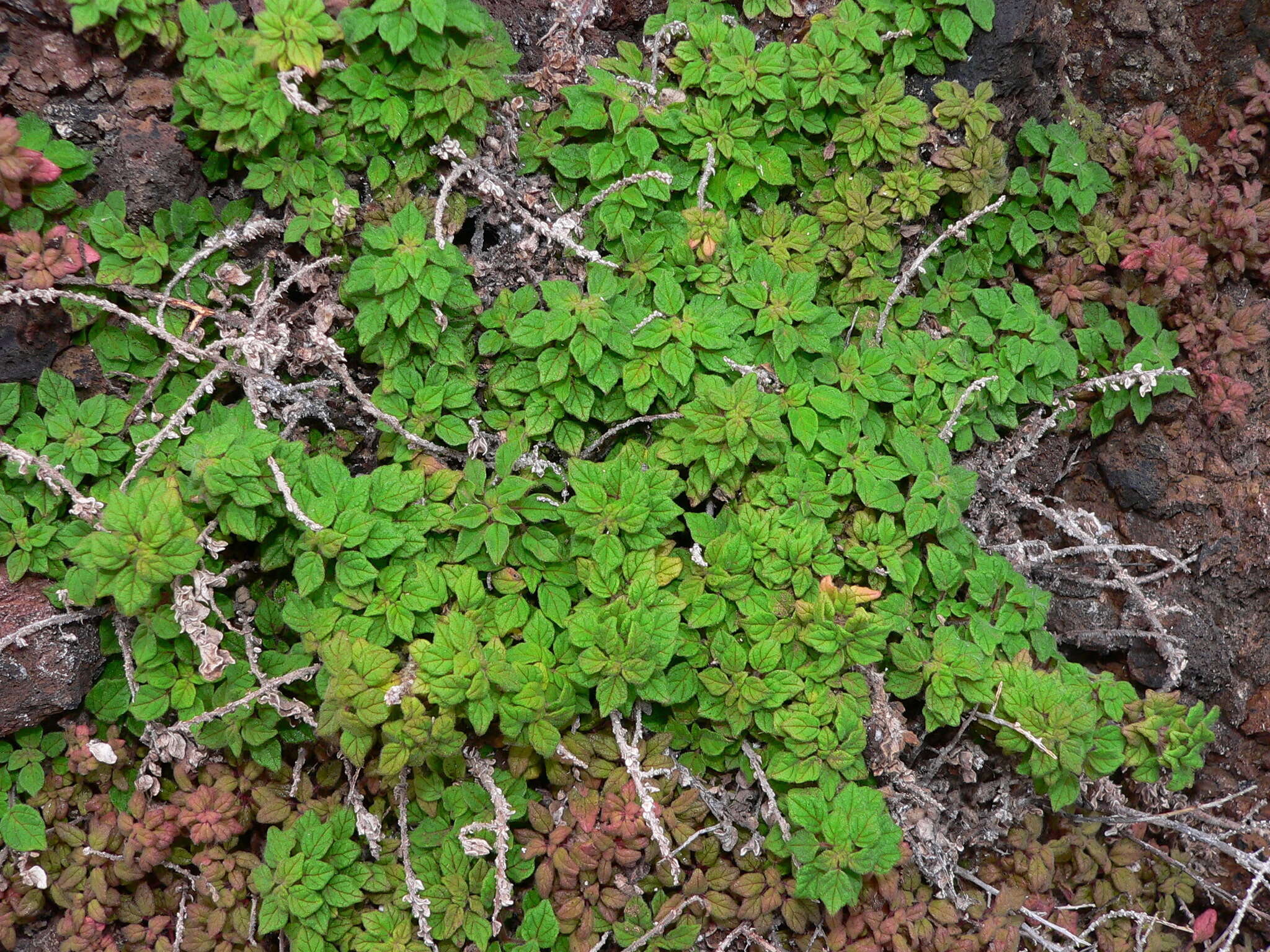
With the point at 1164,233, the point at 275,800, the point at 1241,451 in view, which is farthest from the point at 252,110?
the point at 1241,451

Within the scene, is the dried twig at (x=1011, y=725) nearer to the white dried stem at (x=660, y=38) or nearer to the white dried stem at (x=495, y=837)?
the white dried stem at (x=495, y=837)

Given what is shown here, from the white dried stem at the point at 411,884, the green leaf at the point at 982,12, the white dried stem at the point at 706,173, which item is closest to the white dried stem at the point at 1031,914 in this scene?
the white dried stem at the point at 411,884

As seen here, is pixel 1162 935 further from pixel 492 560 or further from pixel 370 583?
pixel 370 583

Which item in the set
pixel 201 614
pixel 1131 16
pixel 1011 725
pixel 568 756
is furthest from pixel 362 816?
pixel 1131 16

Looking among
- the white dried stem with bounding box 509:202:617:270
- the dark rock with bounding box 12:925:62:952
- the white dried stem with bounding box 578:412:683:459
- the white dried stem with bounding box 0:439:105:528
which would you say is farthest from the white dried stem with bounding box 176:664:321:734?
the white dried stem with bounding box 509:202:617:270

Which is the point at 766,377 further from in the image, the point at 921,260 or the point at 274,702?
the point at 274,702

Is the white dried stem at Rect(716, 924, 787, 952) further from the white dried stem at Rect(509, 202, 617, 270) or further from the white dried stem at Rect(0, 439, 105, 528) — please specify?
the white dried stem at Rect(0, 439, 105, 528)
